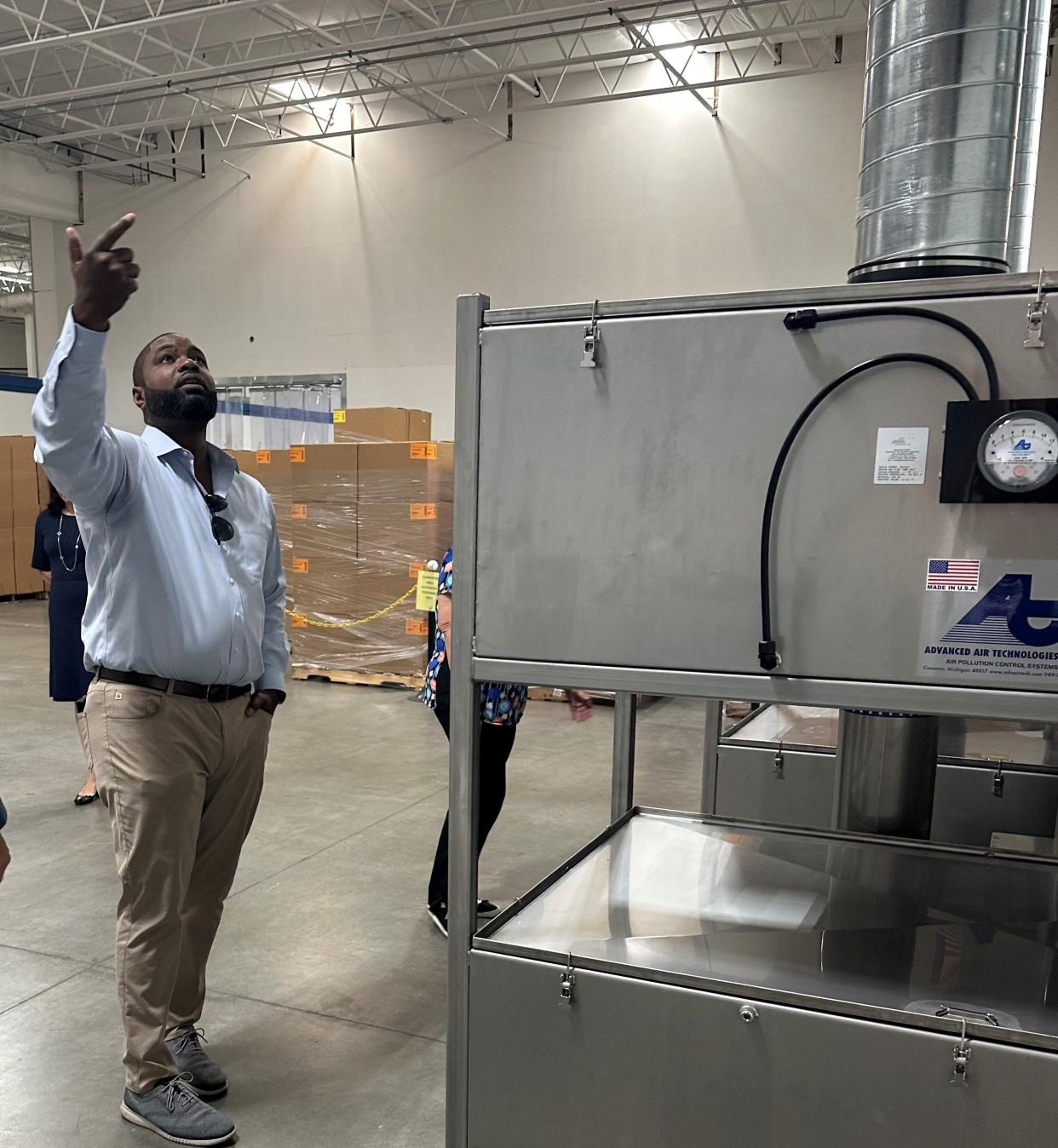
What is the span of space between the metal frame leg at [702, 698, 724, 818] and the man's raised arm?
1.85 meters

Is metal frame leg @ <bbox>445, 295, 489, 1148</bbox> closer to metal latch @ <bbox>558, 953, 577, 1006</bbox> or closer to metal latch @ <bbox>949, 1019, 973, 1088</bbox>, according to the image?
metal latch @ <bbox>558, 953, 577, 1006</bbox>

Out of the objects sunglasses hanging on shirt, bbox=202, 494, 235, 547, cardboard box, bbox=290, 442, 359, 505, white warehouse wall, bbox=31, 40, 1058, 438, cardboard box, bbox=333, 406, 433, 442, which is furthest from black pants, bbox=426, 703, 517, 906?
A: white warehouse wall, bbox=31, 40, 1058, 438

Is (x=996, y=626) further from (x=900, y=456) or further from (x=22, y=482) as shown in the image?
(x=22, y=482)

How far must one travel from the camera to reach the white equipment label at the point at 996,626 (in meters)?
1.18

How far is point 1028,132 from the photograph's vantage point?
155 cm

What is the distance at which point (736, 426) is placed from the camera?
1276 mm

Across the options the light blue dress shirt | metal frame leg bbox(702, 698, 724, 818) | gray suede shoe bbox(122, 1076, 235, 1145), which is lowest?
gray suede shoe bbox(122, 1076, 235, 1145)

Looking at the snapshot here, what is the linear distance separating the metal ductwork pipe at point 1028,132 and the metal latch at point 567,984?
48.9 inches

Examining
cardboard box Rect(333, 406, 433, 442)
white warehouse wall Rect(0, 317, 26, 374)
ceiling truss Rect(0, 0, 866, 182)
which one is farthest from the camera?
white warehouse wall Rect(0, 317, 26, 374)

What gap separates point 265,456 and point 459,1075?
674 centimetres

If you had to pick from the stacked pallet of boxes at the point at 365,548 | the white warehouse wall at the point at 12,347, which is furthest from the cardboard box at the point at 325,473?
the white warehouse wall at the point at 12,347

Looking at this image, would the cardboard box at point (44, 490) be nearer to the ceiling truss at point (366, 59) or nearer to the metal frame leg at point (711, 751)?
the metal frame leg at point (711, 751)

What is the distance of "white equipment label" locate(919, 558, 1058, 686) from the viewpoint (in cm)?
118

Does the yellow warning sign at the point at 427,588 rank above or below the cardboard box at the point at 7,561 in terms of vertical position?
above
